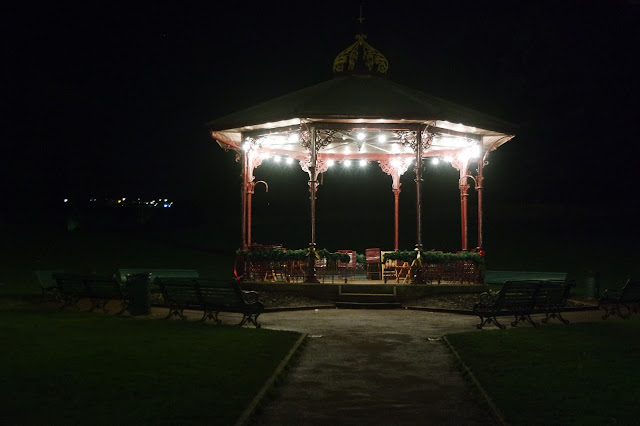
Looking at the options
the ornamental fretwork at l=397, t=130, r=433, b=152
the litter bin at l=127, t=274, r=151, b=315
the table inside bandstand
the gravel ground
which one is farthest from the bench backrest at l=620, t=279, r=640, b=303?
the litter bin at l=127, t=274, r=151, b=315

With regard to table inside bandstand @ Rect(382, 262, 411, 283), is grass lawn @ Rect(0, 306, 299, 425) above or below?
below

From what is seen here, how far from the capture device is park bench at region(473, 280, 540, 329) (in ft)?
40.9

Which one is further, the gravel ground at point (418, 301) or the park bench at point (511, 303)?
the gravel ground at point (418, 301)

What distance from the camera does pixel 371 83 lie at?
67.5ft

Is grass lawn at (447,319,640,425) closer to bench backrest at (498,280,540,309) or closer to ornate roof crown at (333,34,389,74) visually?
bench backrest at (498,280,540,309)

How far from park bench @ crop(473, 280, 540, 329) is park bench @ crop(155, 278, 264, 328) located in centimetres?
417

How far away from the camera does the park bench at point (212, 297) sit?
12398 mm

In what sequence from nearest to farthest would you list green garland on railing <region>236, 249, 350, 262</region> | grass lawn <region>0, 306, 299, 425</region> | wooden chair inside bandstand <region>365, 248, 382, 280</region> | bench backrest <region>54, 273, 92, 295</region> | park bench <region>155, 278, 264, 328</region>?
1. grass lawn <region>0, 306, 299, 425</region>
2. park bench <region>155, 278, 264, 328</region>
3. bench backrest <region>54, 273, 92, 295</region>
4. green garland on railing <region>236, 249, 350, 262</region>
5. wooden chair inside bandstand <region>365, 248, 382, 280</region>

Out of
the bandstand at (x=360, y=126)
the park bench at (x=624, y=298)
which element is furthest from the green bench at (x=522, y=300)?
the bandstand at (x=360, y=126)

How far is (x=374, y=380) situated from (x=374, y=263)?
1267 centimetres

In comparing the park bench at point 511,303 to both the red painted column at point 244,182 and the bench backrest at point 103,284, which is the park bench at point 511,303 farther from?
the red painted column at point 244,182

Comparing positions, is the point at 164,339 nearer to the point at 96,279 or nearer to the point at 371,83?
the point at 96,279

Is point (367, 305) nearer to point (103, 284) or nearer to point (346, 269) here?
point (346, 269)

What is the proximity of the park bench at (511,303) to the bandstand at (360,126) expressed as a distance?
516 centimetres
